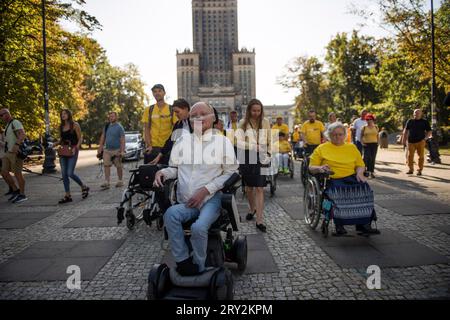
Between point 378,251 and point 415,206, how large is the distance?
2.78 m

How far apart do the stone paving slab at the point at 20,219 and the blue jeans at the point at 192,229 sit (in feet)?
13.3

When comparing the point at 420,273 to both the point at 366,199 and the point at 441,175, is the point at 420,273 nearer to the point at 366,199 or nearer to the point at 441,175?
the point at 366,199

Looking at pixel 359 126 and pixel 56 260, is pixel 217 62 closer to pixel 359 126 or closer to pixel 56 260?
pixel 359 126

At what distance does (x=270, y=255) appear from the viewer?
4.23 m

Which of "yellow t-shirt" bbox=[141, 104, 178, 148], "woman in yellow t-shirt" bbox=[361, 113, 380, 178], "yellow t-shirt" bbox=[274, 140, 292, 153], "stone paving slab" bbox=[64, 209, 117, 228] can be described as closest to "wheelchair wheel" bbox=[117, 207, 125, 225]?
"stone paving slab" bbox=[64, 209, 117, 228]

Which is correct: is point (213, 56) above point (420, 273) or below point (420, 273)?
above

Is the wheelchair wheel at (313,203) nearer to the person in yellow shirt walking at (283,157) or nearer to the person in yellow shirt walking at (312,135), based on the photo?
the person in yellow shirt walking at (312,135)

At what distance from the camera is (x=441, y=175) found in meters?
10.8

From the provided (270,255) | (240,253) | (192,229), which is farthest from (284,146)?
(192,229)

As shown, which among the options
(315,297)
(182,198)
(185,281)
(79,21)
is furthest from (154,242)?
(79,21)

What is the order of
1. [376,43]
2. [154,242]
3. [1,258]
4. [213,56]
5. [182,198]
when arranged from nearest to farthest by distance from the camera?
[182,198], [1,258], [154,242], [376,43], [213,56]

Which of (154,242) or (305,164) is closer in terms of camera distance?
(154,242)

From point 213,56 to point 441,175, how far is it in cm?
12298

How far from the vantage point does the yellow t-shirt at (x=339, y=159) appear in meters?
4.89
